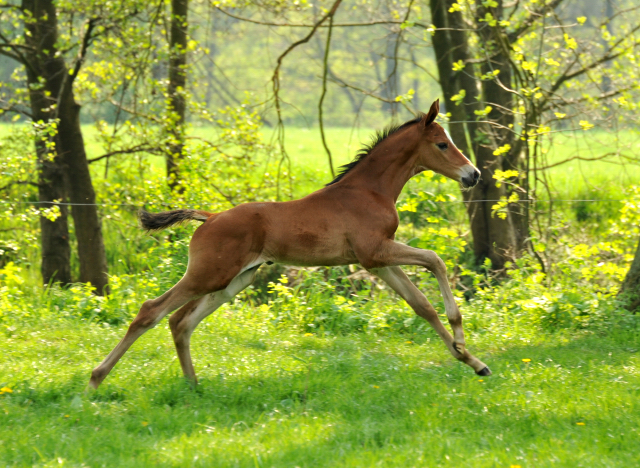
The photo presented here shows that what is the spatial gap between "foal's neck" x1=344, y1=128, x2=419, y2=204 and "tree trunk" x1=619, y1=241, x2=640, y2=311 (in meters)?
2.94

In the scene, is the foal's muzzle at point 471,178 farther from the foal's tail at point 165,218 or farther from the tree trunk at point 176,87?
the tree trunk at point 176,87

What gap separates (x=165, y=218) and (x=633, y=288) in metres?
4.76

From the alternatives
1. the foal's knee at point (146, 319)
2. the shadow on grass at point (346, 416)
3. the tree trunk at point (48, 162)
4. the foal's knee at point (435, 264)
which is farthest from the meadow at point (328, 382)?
the tree trunk at point (48, 162)

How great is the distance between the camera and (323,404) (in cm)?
464

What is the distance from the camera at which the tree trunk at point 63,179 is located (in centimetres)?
1017

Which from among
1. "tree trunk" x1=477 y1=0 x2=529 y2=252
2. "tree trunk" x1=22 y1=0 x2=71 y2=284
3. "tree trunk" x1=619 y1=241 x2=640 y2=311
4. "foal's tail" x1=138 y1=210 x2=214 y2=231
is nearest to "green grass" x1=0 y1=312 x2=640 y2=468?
"tree trunk" x1=619 y1=241 x2=640 y2=311

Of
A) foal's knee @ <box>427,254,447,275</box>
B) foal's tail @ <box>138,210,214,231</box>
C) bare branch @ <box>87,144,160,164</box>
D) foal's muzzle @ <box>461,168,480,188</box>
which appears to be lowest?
foal's knee @ <box>427,254,447,275</box>

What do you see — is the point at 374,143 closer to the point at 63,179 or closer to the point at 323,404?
the point at 323,404

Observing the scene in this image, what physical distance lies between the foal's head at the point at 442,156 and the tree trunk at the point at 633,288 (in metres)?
2.56

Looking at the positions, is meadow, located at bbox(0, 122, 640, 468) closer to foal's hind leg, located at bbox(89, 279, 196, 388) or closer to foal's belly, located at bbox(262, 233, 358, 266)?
foal's hind leg, located at bbox(89, 279, 196, 388)

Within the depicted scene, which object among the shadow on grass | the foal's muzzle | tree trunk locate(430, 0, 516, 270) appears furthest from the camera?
tree trunk locate(430, 0, 516, 270)

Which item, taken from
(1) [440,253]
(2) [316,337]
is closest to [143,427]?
(2) [316,337]

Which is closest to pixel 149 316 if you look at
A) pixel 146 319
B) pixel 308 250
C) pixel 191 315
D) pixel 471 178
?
pixel 146 319

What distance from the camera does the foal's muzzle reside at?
5566 millimetres
